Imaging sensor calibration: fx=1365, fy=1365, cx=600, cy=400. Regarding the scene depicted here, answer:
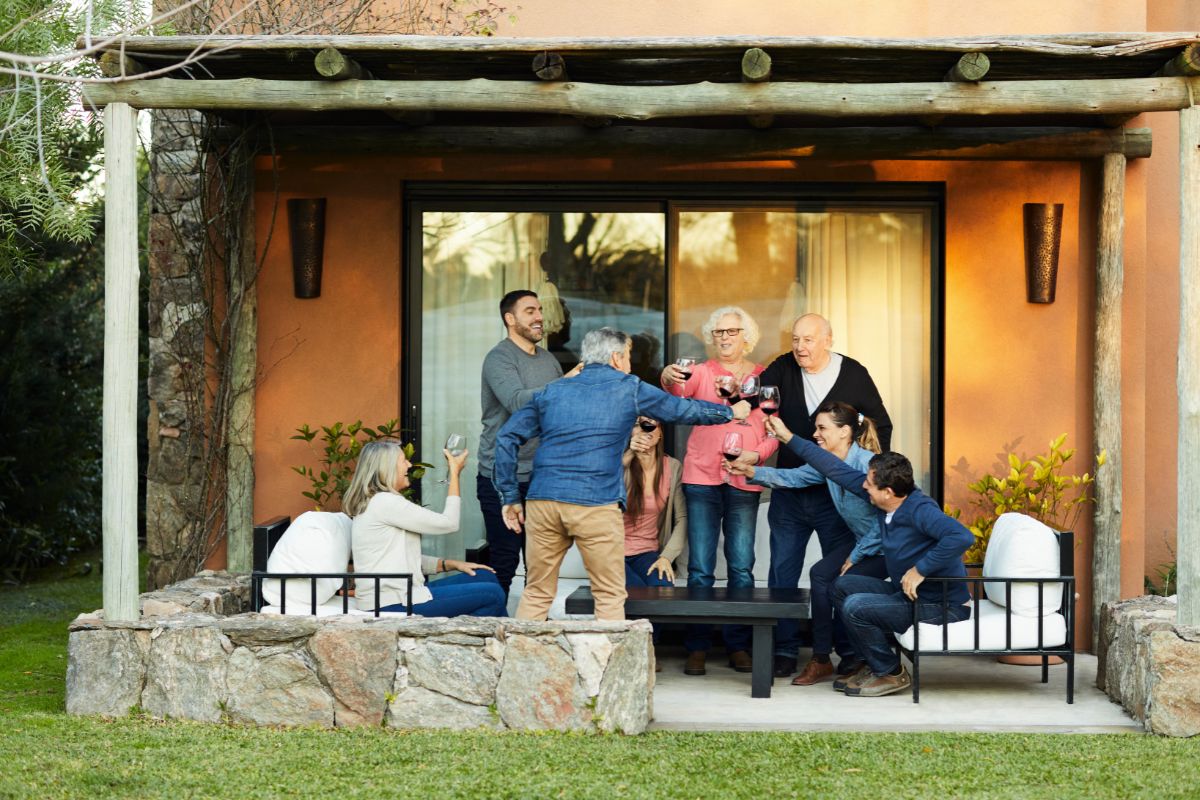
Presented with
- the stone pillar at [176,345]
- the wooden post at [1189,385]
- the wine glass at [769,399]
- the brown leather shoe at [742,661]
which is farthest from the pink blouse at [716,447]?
the stone pillar at [176,345]

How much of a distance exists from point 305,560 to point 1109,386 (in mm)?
4163

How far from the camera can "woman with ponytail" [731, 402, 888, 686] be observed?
19.9 feet

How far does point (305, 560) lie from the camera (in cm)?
580

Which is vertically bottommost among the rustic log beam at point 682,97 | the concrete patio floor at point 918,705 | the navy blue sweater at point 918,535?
the concrete patio floor at point 918,705

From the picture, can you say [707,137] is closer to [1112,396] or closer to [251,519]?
[1112,396]

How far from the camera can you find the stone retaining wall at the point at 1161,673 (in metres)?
5.15

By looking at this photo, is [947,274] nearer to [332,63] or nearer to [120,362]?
[332,63]

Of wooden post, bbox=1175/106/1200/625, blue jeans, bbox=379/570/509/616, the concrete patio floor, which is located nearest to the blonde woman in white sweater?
blue jeans, bbox=379/570/509/616

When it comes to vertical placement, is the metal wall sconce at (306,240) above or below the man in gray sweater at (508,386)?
above

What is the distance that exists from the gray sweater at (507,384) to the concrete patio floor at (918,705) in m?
1.25

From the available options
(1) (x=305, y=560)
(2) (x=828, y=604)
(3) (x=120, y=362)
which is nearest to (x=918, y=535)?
(2) (x=828, y=604)

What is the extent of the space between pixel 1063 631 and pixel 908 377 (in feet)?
6.75

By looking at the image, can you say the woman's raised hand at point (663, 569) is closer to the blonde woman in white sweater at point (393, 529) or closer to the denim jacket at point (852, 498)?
the denim jacket at point (852, 498)

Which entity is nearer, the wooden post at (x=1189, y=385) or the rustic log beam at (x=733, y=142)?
the wooden post at (x=1189, y=385)
